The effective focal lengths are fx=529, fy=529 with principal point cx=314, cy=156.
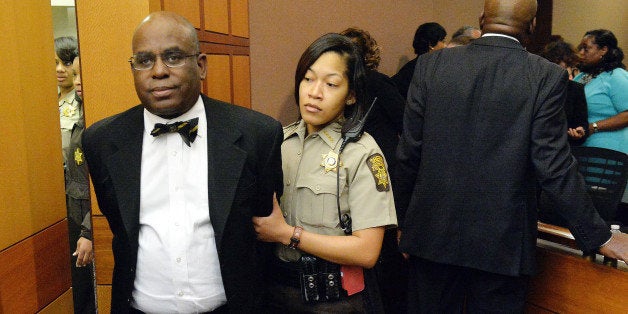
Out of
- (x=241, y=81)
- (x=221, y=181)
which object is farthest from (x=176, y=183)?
(x=241, y=81)

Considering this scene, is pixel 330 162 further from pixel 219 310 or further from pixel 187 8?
pixel 187 8

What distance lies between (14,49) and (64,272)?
30.7 inches

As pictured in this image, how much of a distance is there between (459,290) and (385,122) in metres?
1.07

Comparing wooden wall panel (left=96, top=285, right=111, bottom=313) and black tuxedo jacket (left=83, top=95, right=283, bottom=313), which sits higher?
black tuxedo jacket (left=83, top=95, right=283, bottom=313)

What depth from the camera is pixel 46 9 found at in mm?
1733

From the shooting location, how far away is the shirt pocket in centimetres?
169

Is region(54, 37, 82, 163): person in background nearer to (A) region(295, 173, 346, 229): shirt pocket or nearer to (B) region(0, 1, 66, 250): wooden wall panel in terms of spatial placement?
(B) region(0, 1, 66, 250): wooden wall panel

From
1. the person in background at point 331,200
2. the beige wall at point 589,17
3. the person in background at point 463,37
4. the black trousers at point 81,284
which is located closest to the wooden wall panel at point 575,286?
the person in background at point 331,200

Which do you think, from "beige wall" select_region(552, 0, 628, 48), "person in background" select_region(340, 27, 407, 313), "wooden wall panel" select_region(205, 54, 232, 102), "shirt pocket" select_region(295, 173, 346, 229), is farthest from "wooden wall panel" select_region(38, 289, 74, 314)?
"beige wall" select_region(552, 0, 628, 48)

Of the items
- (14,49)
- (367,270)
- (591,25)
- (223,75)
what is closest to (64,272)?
(14,49)

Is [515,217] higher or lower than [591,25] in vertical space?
lower

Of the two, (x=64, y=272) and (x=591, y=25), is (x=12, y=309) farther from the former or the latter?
(x=591, y=25)

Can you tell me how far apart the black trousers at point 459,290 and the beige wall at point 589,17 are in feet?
17.8

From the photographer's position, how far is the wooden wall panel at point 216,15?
280 centimetres
